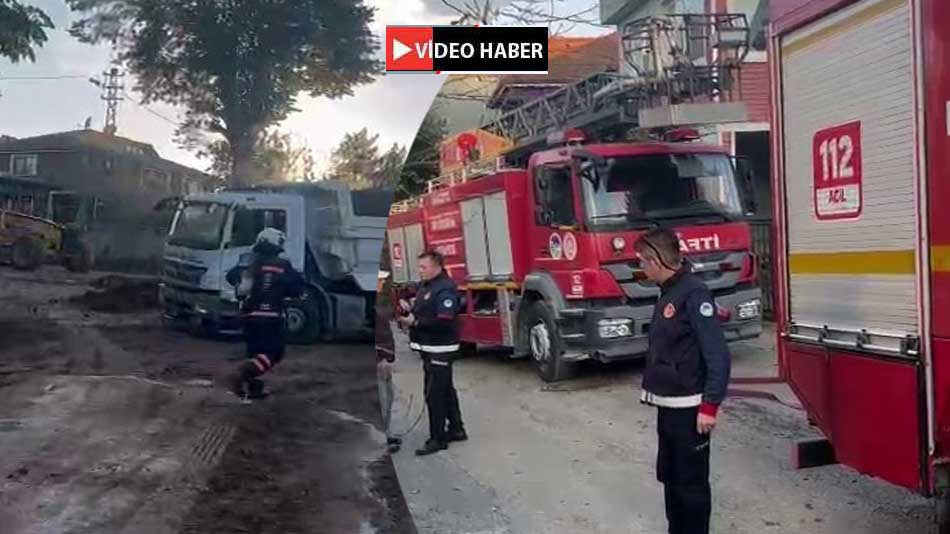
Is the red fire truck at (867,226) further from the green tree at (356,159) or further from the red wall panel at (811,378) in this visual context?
the green tree at (356,159)

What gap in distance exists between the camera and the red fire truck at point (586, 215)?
6.75 feet

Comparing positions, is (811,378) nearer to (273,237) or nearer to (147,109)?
(273,237)

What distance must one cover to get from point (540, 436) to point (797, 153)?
1060 millimetres

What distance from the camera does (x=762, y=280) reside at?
9.02ft

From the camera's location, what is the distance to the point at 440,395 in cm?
202

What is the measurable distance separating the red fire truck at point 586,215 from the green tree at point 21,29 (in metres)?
0.67

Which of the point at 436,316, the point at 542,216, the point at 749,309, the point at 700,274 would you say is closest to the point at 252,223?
the point at 436,316

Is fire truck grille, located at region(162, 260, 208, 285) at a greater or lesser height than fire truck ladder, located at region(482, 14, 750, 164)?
lesser

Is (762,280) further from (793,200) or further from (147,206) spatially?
(147,206)

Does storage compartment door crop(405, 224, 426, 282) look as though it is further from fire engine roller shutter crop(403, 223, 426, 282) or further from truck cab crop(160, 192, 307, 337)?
truck cab crop(160, 192, 307, 337)

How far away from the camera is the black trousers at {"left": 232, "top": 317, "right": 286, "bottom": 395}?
1481 mm

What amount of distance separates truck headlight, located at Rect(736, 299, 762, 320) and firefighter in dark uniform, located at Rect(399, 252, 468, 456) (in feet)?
3.47

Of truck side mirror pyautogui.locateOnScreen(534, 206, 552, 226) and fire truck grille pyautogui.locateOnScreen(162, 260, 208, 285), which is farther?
truck side mirror pyautogui.locateOnScreen(534, 206, 552, 226)

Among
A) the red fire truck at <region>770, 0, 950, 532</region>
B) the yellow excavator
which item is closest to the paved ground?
the red fire truck at <region>770, 0, 950, 532</region>
